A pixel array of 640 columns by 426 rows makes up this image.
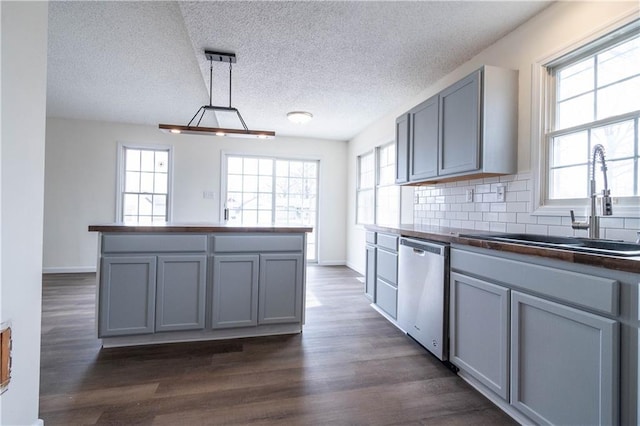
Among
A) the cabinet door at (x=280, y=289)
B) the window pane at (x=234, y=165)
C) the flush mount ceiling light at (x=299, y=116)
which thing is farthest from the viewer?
the window pane at (x=234, y=165)

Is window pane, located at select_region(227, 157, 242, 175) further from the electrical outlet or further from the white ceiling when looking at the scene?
the electrical outlet

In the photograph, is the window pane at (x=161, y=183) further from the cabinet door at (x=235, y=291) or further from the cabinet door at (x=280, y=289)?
the cabinet door at (x=280, y=289)

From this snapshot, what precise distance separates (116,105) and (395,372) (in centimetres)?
489

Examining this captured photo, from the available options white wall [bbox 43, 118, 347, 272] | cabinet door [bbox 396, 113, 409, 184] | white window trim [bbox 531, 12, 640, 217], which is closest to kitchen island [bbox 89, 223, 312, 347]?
cabinet door [bbox 396, 113, 409, 184]

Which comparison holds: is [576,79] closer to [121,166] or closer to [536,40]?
[536,40]

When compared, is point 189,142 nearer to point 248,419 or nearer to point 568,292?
point 248,419

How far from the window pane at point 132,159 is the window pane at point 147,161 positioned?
62 millimetres

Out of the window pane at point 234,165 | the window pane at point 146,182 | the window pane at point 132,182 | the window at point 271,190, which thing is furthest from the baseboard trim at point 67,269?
the window pane at point 234,165

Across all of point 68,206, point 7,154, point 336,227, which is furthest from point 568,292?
point 68,206

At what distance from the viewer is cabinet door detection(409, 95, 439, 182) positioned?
2.70 metres

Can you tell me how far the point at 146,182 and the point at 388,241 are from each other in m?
4.55

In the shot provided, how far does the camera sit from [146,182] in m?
5.36

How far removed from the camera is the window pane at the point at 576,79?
191 centimetres

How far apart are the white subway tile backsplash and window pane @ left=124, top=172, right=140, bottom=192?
15.5 feet
